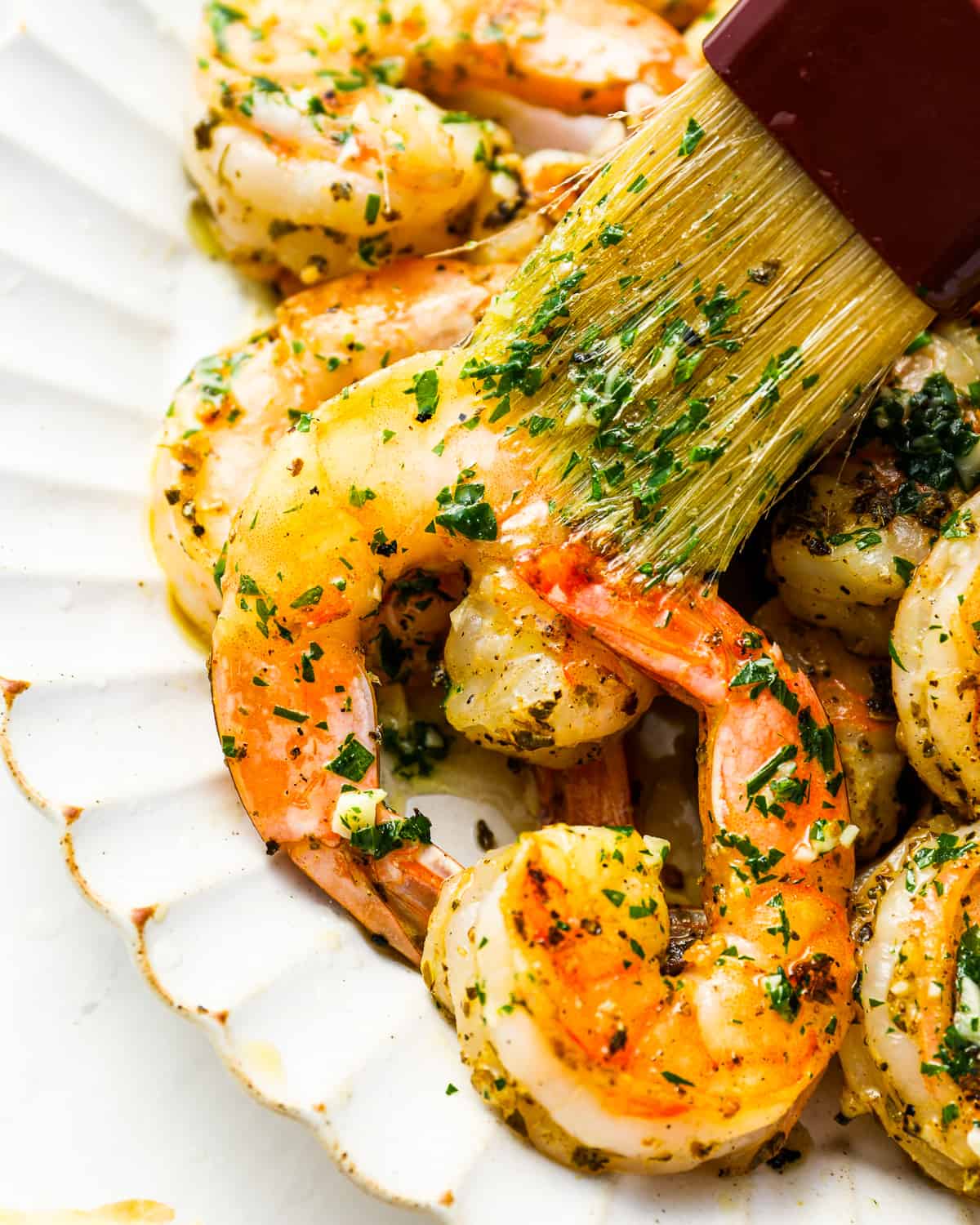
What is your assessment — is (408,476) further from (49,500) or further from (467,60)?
(467,60)

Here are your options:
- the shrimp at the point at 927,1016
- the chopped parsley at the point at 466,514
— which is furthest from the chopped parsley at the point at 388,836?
the shrimp at the point at 927,1016

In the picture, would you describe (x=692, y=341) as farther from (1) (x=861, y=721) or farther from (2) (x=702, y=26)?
Result: (2) (x=702, y=26)

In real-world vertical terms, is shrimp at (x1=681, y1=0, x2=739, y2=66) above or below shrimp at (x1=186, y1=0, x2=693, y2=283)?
below

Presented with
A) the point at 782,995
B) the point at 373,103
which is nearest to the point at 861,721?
the point at 782,995

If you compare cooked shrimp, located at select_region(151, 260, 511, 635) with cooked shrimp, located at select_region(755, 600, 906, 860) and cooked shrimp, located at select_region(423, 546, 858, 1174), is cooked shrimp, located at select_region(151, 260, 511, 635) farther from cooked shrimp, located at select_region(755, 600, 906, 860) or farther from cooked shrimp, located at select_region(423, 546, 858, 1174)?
cooked shrimp, located at select_region(755, 600, 906, 860)

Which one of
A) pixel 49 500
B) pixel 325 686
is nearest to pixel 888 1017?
pixel 325 686

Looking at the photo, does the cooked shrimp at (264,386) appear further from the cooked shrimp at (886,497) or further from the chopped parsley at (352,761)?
the cooked shrimp at (886,497)

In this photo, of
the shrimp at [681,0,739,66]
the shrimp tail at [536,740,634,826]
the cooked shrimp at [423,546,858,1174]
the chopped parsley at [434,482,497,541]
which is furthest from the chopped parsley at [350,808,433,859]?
the shrimp at [681,0,739,66]
